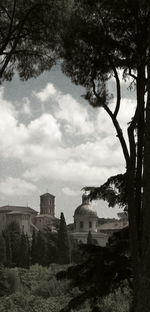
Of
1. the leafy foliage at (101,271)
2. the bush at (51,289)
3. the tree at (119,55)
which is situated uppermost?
the tree at (119,55)

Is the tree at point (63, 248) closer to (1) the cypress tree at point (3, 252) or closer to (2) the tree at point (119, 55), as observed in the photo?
(1) the cypress tree at point (3, 252)

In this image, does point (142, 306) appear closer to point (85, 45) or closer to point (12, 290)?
point (85, 45)

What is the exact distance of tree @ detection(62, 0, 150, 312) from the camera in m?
7.25

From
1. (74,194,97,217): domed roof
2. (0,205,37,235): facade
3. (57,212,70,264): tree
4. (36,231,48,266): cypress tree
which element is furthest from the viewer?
(0,205,37,235): facade

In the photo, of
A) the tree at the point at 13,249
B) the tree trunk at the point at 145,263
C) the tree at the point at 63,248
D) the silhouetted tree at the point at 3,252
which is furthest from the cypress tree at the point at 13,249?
the tree trunk at the point at 145,263

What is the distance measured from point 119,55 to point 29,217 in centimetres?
8869

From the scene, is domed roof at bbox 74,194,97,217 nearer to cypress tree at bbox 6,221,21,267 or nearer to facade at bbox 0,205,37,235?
facade at bbox 0,205,37,235

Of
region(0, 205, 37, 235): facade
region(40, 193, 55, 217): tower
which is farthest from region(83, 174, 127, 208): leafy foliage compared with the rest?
region(40, 193, 55, 217): tower

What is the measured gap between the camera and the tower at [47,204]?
12088 cm

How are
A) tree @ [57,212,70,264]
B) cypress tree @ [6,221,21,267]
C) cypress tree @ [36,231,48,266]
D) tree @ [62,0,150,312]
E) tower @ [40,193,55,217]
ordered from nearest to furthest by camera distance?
tree @ [62,0,150,312] → tree @ [57,212,70,264] → cypress tree @ [6,221,21,267] → cypress tree @ [36,231,48,266] → tower @ [40,193,55,217]

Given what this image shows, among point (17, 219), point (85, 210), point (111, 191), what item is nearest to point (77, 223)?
point (85, 210)

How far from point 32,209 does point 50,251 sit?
48132mm

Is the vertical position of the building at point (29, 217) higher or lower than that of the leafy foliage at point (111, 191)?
higher

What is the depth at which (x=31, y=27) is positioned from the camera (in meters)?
8.79
